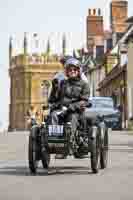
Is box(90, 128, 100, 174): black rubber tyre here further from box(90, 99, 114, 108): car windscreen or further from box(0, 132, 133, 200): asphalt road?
box(90, 99, 114, 108): car windscreen

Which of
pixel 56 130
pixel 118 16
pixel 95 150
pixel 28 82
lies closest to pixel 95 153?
pixel 95 150

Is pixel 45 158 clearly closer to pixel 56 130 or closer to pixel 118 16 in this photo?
pixel 56 130

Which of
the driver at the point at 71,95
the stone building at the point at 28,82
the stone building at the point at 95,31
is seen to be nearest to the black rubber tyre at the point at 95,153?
the driver at the point at 71,95

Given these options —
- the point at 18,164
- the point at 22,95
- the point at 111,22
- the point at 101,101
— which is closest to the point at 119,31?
the point at 111,22

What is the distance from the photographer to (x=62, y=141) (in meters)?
12.1

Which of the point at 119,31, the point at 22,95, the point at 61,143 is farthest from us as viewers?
the point at 22,95

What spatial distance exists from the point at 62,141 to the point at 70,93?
0.95 meters

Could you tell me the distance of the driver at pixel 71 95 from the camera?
12328mm

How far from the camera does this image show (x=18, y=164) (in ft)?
50.9

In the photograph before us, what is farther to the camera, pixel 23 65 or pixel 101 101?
pixel 23 65

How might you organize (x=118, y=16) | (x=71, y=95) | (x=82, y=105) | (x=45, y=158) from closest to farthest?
(x=82, y=105) < (x=71, y=95) < (x=45, y=158) < (x=118, y=16)

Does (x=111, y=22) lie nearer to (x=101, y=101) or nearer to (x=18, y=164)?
(x=101, y=101)

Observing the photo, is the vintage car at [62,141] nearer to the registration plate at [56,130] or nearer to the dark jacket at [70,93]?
the registration plate at [56,130]

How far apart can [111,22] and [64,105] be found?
75.4 metres
